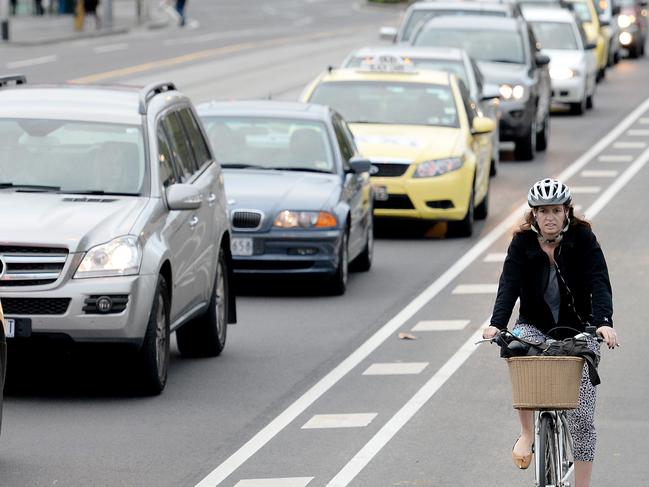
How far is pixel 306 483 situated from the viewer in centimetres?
968

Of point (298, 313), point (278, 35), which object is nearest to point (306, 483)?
point (298, 313)

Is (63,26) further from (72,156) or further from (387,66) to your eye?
(72,156)

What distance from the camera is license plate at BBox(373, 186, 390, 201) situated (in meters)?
20.0

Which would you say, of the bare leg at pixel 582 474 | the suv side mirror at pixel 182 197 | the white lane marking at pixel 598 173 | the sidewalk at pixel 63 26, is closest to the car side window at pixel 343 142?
the suv side mirror at pixel 182 197

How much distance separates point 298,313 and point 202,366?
2.44 m

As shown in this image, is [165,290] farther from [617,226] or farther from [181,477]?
[617,226]

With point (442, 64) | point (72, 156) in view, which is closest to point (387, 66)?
point (442, 64)

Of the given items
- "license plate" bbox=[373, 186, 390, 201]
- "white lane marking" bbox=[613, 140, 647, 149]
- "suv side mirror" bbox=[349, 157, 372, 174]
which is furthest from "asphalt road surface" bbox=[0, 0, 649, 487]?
"white lane marking" bbox=[613, 140, 647, 149]

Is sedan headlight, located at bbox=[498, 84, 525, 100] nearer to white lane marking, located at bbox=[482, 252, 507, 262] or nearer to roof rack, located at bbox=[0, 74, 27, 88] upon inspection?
white lane marking, located at bbox=[482, 252, 507, 262]

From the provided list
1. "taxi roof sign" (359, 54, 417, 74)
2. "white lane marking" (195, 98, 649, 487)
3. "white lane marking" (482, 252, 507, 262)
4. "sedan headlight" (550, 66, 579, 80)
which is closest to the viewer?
"white lane marking" (195, 98, 649, 487)

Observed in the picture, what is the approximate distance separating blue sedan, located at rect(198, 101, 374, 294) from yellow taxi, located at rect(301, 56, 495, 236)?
183 cm

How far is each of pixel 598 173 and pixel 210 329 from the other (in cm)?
1356

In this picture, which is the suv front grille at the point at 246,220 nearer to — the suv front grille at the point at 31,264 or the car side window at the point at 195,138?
the car side window at the point at 195,138

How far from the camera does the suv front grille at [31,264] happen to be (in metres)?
11.4
